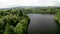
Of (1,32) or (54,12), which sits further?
(54,12)

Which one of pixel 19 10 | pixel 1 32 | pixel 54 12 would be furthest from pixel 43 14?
pixel 1 32

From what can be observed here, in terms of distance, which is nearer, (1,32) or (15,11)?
(1,32)

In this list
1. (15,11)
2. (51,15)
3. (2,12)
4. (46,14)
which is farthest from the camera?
(46,14)

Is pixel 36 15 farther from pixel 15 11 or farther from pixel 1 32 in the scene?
pixel 1 32

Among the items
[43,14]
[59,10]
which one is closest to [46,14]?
[43,14]

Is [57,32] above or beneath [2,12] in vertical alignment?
beneath

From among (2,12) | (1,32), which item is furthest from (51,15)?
(1,32)

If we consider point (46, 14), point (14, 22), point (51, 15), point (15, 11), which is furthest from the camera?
point (46, 14)

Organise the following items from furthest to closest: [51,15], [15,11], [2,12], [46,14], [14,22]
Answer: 1. [46,14]
2. [51,15]
3. [15,11]
4. [2,12]
5. [14,22]

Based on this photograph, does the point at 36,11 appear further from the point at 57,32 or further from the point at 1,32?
the point at 1,32

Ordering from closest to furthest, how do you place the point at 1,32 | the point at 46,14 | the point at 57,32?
the point at 1,32
the point at 57,32
the point at 46,14
